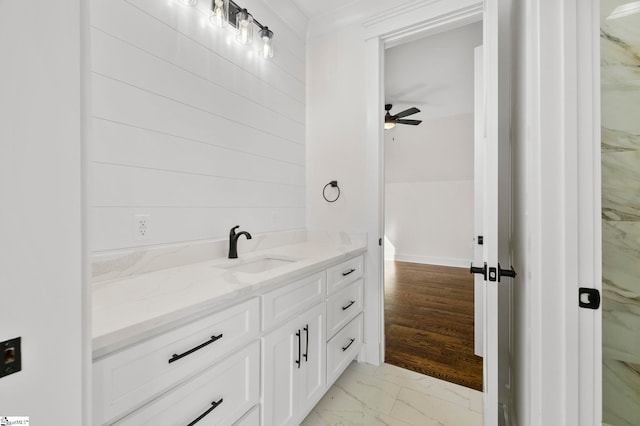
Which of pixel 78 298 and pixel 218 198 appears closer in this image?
pixel 78 298

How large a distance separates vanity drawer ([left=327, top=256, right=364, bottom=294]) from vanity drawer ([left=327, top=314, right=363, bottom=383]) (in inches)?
11.5

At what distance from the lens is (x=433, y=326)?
2.64m

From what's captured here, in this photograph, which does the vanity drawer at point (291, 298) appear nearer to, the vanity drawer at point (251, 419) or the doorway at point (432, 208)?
the vanity drawer at point (251, 419)

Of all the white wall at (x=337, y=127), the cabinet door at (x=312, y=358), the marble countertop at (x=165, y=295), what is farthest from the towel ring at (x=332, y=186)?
the cabinet door at (x=312, y=358)

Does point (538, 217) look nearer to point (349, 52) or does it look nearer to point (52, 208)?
point (52, 208)

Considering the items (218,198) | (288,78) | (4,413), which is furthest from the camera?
(288,78)

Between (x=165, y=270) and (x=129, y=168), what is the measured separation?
47 centimetres

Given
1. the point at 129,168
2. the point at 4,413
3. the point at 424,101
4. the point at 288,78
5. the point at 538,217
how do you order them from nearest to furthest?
the point at 4,413 → the point at 538,217 → the point at 129,168 → the point at 288,78 → the point at 424,101

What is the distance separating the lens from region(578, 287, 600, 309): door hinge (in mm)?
792

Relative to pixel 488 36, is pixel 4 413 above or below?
below

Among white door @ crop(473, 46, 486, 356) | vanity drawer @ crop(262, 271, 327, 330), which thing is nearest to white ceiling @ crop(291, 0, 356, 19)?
white door @ crop(473, 46, 486, 356)

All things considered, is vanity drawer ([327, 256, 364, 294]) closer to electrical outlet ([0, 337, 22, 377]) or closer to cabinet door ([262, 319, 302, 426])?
cabinet door ([262, 319, 302, 426])

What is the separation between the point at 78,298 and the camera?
49 centimetres

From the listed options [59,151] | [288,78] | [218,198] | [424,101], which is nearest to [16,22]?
[59,151]
